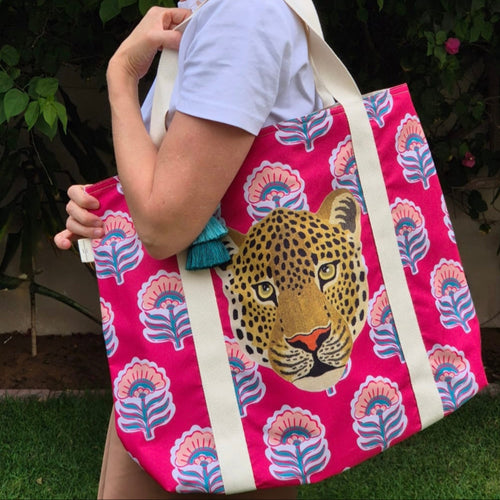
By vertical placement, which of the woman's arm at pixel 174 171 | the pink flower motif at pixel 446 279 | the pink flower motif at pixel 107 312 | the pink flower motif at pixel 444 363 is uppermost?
the woman's arm at pixel 174 171

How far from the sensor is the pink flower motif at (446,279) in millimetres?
1456

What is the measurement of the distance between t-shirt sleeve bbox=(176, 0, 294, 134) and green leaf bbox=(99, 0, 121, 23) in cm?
140

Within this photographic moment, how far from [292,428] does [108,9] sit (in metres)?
1.63

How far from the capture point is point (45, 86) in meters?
2.70

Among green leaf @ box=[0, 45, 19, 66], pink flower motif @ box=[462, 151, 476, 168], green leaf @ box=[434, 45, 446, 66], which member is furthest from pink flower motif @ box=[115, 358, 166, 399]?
pink flower motif @ box=[462, 151, 476, 168]

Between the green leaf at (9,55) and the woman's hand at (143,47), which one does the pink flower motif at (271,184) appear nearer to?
the woman's hand at (143,47)

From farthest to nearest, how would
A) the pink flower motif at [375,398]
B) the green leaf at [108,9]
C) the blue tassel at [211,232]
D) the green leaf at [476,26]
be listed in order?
the green leaf at [476,26] → the green leaf at [108,9] → the pink flower motif at [375,398] → the blue tassel at [211,232]

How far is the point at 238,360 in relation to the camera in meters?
1.34

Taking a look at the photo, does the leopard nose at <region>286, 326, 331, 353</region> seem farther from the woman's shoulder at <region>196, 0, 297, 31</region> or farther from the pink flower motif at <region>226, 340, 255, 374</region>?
the woman's shoulder at <region>196, 0, 297, 31</region>

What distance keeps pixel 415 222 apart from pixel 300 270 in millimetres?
256

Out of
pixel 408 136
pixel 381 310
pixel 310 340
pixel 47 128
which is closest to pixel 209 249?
pixel 310 340

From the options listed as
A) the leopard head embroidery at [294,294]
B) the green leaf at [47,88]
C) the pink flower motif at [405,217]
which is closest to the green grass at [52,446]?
the green leaf at [47,88]

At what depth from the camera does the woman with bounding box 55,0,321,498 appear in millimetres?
1157

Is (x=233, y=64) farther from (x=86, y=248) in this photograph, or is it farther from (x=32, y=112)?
(x=32, y=112)
